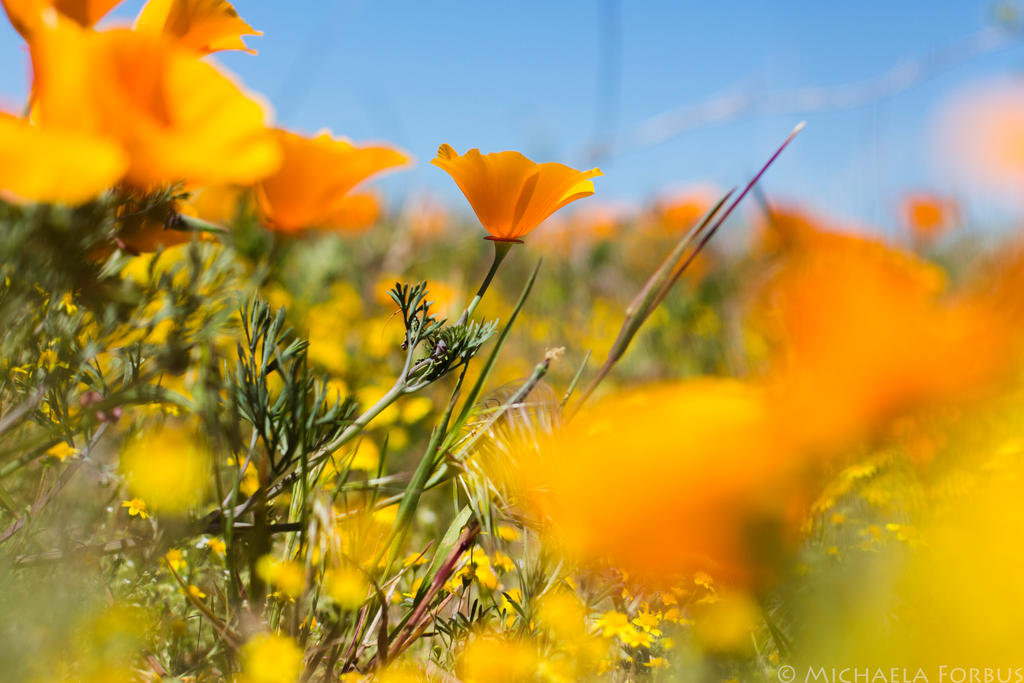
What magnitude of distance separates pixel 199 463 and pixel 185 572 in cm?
22

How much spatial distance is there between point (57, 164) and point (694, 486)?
363mm

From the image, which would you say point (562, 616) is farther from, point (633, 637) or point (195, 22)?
point (195, 22)

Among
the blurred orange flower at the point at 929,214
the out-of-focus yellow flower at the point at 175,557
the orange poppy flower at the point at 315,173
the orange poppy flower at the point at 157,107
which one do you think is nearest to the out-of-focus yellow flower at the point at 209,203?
the orange poppy flower at the point at 315,173

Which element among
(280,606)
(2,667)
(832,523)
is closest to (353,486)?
(280,606)

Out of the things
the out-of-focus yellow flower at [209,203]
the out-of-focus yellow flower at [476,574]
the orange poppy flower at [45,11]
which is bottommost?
the out-of-focus yellow flower at [476,574]

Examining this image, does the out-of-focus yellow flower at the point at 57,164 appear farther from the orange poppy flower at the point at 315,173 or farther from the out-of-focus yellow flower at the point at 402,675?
the out-of-focus yellow flower at the point at 402,675

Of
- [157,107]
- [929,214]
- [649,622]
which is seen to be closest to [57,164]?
[157,107]

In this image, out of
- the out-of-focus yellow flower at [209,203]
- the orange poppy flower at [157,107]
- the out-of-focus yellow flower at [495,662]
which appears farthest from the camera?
the out-of-focus yellow flower at [209,203]

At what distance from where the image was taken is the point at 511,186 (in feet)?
1.65

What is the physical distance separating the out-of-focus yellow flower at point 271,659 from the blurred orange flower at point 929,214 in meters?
2.13

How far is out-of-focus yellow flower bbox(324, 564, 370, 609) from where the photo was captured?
17.8 inches

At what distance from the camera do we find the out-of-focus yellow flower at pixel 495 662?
1.66 feet

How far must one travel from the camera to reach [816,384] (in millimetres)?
378

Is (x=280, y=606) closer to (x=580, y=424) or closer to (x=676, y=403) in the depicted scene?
(x=580, y=424)
